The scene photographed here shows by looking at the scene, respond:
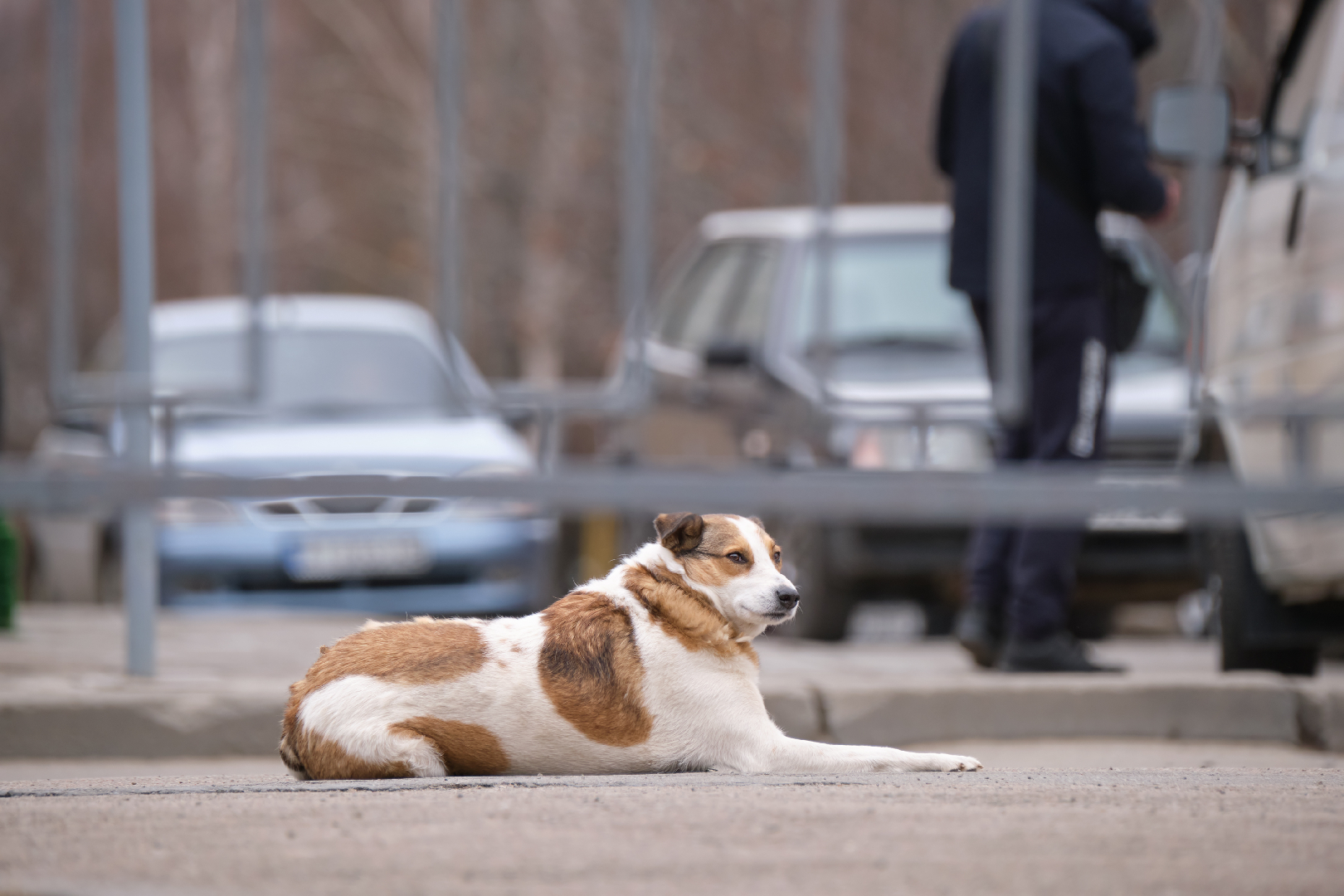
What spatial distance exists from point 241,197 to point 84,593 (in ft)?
11.4

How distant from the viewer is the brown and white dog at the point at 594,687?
3854mm

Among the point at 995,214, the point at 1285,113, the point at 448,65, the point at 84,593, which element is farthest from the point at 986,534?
the point at 84,593

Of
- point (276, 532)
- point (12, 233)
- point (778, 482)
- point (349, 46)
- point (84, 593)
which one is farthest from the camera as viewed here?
point (349, 46)

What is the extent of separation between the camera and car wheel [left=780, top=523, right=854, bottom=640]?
25.4ft

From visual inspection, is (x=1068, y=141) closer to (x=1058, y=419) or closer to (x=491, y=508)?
(x=1058, y=419)

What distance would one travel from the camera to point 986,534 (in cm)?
657

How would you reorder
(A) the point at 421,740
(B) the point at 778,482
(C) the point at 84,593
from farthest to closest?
(C) the point at 84,593, (B) the point at 778,482, (A) the point at 421,740

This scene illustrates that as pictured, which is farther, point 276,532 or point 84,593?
point 84,593

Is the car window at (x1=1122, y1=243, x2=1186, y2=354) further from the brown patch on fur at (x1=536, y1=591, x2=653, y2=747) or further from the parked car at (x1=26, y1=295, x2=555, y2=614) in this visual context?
the brown patch on fur at (x1=536, y1=591, x2=653, y2=747)

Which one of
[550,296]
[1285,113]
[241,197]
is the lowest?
[550,296]

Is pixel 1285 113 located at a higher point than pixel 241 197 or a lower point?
higher

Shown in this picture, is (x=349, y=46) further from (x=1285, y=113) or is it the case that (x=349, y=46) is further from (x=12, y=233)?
(x=1285, y=113)

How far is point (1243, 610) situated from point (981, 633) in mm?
943

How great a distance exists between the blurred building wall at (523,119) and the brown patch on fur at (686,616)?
7.92ft
